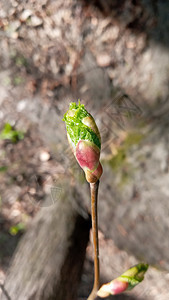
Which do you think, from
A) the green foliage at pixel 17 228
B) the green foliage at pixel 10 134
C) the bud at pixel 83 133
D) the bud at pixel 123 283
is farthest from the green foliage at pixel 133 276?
the green foliage at pixel 10 134

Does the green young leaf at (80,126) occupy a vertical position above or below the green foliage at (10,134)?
below

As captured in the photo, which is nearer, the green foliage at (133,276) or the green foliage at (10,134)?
the green foliage at (133,276)

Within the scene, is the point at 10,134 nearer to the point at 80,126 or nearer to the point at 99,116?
the point at 99,116

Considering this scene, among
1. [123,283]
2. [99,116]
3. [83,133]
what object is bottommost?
[123,283]

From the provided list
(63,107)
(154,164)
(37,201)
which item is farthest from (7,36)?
(154,164)

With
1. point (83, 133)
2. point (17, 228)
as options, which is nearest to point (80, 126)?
point (83, 133)

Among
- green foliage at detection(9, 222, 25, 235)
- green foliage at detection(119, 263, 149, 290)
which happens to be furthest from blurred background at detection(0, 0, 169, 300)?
green foliage at detection(119, 263, 149, 290)

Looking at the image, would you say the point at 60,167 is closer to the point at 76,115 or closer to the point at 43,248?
the point at 43,248

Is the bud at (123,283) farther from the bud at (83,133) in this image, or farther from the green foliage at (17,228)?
the green foliage at (17,228)
